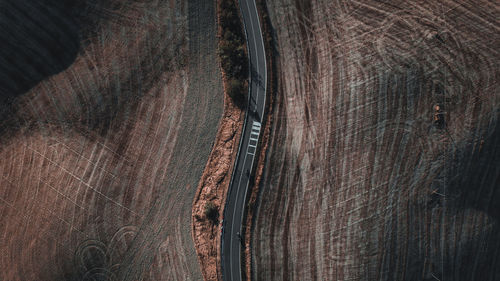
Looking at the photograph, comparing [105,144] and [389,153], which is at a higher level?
[389,153]

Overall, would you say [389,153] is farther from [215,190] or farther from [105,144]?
[105,144]

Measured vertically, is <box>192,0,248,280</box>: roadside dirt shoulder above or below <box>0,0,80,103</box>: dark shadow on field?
below

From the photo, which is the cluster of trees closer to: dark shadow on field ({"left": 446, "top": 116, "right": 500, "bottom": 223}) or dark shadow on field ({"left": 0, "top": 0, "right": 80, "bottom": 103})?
dark shadow on field ({"left": 0, "top": 0, "right": 80, "bottom": 103})

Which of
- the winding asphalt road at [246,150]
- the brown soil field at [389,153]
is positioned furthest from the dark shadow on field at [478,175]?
the winding asphalt road at [246,150]

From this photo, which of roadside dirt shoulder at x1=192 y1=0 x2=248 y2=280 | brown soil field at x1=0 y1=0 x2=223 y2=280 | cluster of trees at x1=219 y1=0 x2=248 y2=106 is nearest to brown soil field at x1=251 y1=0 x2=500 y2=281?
roadside dirt shoulder at x1=192 y1=0 x2=248 y2=280

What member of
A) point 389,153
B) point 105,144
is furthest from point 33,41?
point 389,153
